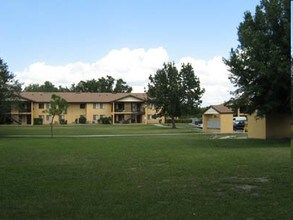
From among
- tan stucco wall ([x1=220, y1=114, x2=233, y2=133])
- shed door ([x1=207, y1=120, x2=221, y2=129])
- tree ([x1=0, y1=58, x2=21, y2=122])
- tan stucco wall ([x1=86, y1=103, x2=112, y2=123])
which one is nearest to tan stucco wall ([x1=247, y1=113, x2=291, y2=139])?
tan stucco wall ([x1=220, y1=114, x2=233, y2=133])

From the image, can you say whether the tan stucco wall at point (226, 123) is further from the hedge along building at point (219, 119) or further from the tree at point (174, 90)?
the tree at point (174, 90)

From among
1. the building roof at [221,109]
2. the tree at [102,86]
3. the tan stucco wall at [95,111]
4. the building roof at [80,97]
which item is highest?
the tree at [102,86]

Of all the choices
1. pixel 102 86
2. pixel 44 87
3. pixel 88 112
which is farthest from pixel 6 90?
pixel 44 87

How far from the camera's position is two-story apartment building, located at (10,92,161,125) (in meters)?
97.4

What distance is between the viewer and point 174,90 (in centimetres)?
7181

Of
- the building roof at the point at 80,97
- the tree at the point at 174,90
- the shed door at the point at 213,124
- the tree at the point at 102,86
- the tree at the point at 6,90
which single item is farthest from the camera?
the tree at the point at 102,86

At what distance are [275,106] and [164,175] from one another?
16.6 metres

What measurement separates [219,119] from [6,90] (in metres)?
24.5

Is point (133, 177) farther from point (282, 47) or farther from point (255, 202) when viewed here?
point (282, 47)

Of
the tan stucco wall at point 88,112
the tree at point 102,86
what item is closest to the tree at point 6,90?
the tan stucco wall at point 88,112

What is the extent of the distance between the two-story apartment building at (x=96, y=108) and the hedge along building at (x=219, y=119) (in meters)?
41.9

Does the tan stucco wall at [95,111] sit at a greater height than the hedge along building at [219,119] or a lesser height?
greater

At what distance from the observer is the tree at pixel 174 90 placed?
237 feet

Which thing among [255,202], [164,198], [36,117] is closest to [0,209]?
[164,198]
